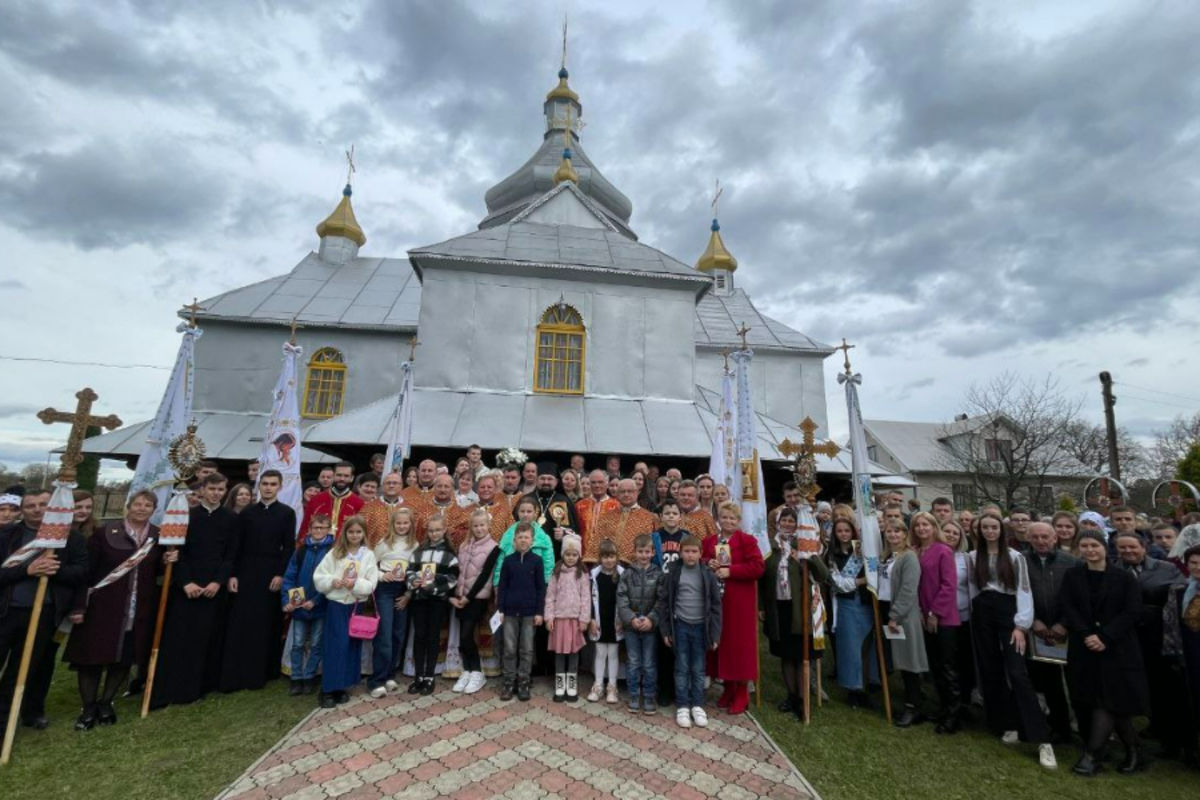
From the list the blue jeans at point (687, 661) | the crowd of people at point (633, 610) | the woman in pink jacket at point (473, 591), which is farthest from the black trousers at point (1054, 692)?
the woman in pink jacket at point (473, 591)

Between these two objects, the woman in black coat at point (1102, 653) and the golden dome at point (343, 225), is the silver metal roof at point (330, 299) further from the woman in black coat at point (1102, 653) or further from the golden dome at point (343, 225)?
the woman in black coat at point (1102, 653)

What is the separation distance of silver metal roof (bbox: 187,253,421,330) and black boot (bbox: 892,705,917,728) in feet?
51.3

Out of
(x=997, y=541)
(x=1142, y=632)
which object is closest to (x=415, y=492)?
(x=997, y=541)

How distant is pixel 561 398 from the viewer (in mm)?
13477

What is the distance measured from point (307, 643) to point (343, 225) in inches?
Answer: 789

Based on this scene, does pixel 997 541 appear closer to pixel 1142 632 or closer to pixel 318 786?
pixel 1142 632

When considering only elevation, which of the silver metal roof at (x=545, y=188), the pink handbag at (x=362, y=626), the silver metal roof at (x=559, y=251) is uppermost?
the silver metal roof at (x=545, y=188)

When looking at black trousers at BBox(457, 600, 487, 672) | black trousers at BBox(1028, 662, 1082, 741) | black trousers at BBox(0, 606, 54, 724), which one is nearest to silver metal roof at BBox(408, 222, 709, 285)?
black trousers at BBox(457, 600, 487, 672)

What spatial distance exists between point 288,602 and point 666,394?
32.0ft

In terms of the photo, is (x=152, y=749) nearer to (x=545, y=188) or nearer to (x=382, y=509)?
(x=382, y=509)

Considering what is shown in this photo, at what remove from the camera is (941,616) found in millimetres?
5406

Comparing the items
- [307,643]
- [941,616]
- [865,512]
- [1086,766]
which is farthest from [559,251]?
[1086,766]

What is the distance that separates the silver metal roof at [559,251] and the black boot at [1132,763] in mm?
11534

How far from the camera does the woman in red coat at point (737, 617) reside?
5430 millimetres
